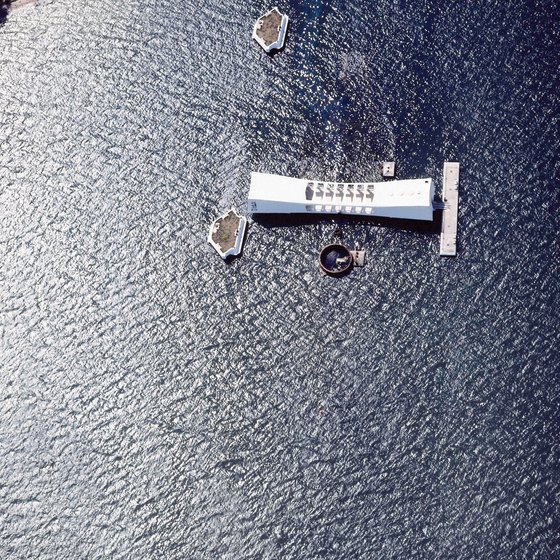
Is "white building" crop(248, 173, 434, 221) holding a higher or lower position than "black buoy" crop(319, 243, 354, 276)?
higher

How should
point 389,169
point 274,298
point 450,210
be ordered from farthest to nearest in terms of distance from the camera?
point 389,169 → point 274,298 → point 450,210

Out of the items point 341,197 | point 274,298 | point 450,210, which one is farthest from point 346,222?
point 274,298

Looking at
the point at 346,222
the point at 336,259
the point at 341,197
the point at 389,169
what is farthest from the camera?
the point at 389,169

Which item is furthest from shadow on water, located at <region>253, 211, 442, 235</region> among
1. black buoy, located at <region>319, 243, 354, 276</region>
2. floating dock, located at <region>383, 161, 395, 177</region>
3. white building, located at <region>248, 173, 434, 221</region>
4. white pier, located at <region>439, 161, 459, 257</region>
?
floating dock, located at <region>383, 161, 395, 177</region>

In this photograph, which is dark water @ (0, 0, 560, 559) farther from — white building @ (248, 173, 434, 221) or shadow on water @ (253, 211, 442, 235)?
white building @ (248, 173, 434, 221)

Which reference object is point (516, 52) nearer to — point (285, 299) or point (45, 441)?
point (285, 299)

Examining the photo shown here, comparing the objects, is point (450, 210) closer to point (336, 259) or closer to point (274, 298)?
point (336, 259)

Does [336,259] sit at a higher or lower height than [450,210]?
lower

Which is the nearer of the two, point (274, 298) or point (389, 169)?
point (274, 298)
